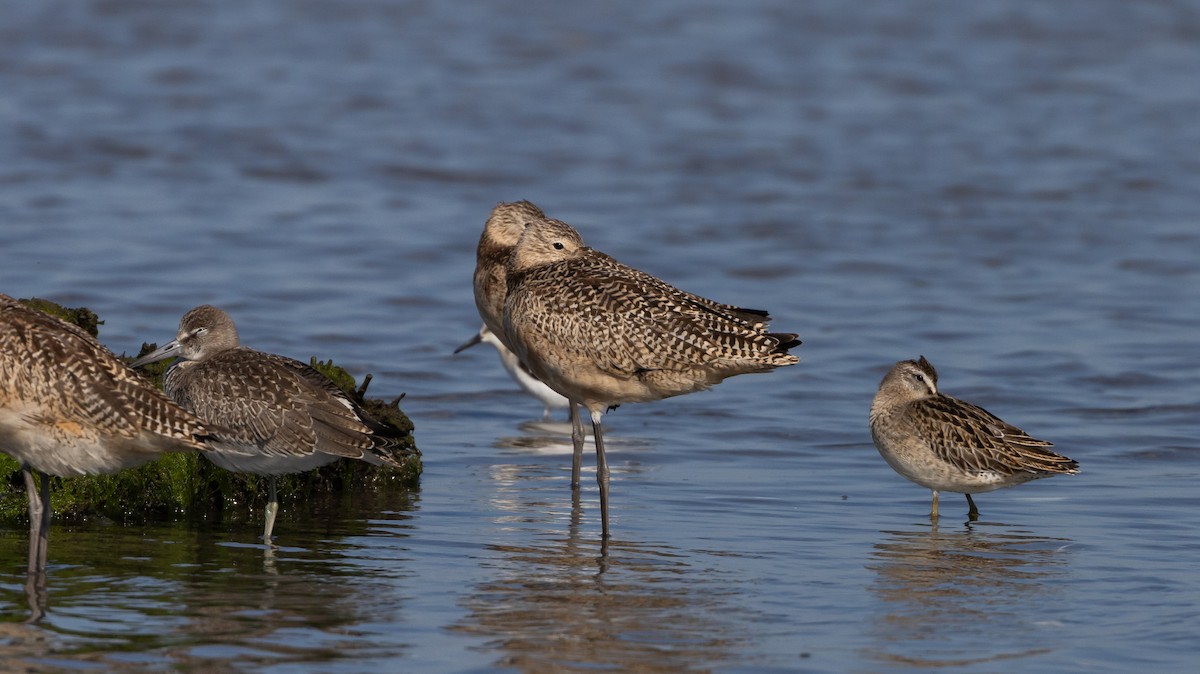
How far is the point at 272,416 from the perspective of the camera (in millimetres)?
8352

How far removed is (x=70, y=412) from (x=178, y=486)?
1.64 m

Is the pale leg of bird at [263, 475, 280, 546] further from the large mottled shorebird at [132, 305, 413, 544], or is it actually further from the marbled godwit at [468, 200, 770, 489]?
the marbled godwit at [468, 200, 770, 489]

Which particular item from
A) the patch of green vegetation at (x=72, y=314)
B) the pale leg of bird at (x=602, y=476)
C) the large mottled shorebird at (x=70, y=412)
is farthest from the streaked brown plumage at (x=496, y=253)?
the large mottled shorebird at (x=70, y=412)

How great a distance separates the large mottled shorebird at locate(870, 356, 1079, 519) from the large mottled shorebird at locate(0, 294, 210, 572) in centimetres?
374

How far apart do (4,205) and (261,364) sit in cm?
967

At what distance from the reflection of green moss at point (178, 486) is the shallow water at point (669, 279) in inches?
7.9

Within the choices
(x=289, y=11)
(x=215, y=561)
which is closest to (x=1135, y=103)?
(x=289, y=11)

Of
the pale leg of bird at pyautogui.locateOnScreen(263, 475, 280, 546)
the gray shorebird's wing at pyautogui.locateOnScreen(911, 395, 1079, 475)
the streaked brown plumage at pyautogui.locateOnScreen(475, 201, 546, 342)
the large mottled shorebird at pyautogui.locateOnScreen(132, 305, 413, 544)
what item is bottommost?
the pale leg of bird at pyautogui.locateOnScreen(263, 475, 280, 546)

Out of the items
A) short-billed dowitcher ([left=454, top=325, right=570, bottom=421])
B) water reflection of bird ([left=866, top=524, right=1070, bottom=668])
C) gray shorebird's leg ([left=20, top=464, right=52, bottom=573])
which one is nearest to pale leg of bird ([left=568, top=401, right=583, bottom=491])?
short-billed dowitcher ([left=454, top=325, right=570, bottom=421])

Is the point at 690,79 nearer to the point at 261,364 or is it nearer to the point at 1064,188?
the point at 1064,188

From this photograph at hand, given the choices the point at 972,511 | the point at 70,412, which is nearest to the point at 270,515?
the point at 70,412

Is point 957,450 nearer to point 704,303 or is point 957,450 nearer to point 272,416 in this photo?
point 704,303

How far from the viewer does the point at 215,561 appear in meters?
8.09

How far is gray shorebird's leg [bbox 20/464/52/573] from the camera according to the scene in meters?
7.54
